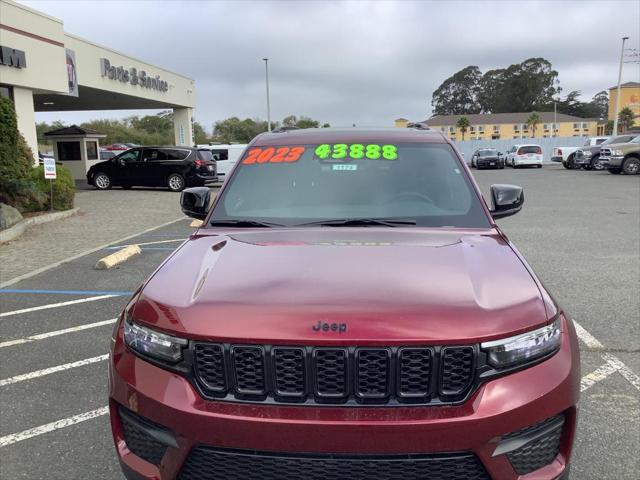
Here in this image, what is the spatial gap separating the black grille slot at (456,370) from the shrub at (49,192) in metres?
13.0

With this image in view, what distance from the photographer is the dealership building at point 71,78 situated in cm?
1475

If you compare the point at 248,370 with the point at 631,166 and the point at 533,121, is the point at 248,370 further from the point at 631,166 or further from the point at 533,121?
the point at 533,121

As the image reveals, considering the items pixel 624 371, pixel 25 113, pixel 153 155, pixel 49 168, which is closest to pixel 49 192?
pixel 49 168

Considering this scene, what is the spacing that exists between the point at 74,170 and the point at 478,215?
26752mm

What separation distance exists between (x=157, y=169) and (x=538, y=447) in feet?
69.4

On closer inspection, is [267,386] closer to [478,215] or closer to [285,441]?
[285,441]

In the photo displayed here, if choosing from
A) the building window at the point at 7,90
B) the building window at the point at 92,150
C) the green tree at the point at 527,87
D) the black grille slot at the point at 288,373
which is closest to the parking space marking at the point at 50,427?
the black grille slot at the point at 288,373

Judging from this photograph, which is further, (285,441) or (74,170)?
(74,170)

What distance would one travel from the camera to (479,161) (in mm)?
40719

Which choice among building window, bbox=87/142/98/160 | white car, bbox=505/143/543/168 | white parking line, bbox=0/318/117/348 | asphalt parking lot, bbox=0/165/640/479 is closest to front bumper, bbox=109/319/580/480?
asphalt parking lot, bbox=0/165/640/479

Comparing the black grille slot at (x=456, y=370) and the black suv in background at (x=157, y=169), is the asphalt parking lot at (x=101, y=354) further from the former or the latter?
the black suv in background at (x=157, y=169)

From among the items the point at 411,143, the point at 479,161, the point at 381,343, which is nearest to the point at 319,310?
the point at 381,343

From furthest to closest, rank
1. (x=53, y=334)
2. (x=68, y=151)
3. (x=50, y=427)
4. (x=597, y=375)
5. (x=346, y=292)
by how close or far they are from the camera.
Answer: (x=68, y=151)
(x=53, y=334)
(x=597, y=375)
(x=50, y=427)
(x=346, y=292)

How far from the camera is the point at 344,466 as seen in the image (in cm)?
191
